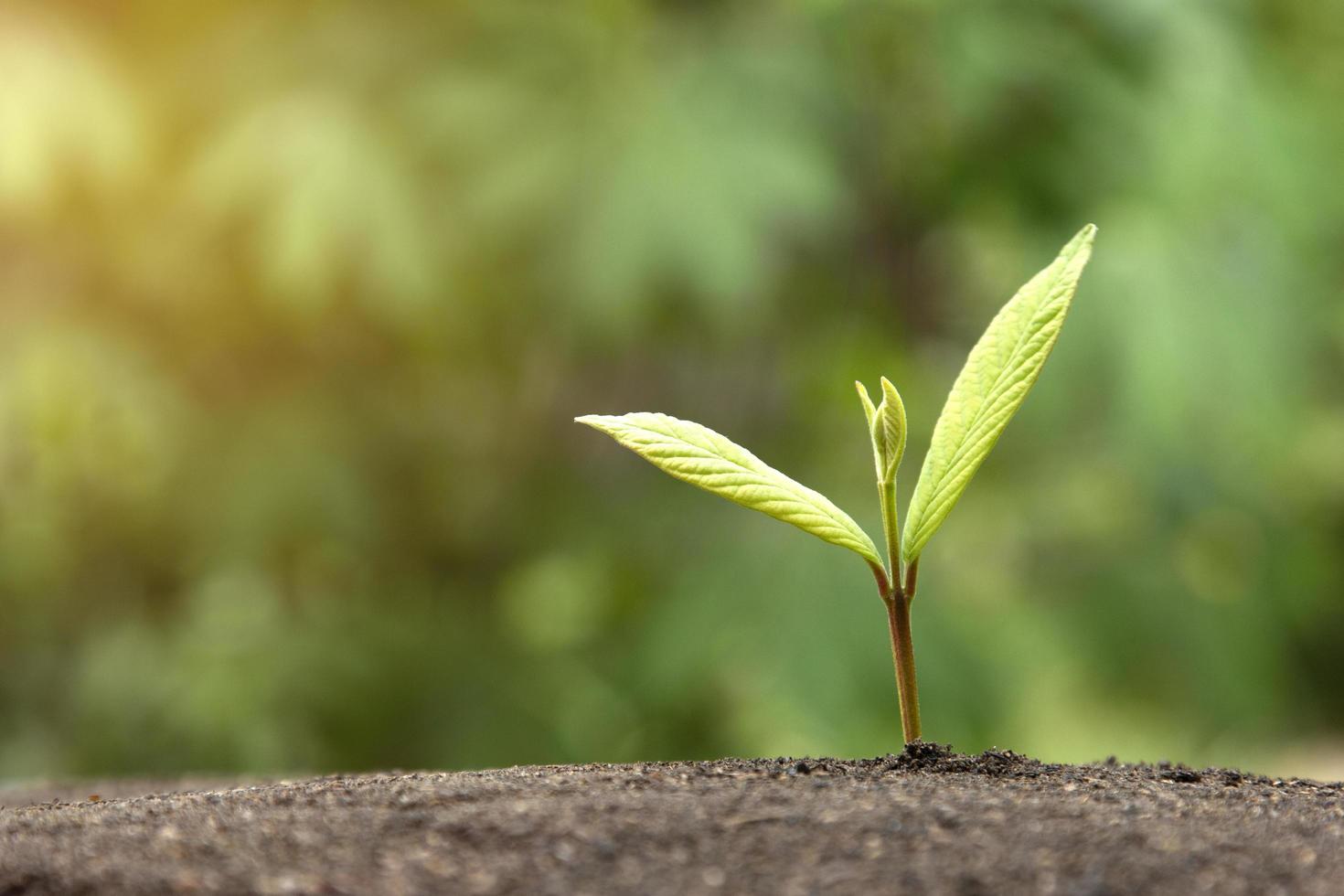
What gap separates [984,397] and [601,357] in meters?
2.01

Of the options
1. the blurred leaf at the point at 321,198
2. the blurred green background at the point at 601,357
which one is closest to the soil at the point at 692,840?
the blurred green background at the point at 601,357

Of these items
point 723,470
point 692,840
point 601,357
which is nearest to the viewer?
point 692,840

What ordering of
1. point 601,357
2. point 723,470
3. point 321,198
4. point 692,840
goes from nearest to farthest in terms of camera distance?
point 692,840 → point 723,470 → point 321,198 → point 601,357

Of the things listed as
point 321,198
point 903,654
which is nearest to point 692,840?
point 903,654

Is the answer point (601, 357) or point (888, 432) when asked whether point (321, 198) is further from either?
point (888, 432)

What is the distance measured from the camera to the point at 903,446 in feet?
2.63

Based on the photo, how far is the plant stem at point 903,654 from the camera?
803 millimetres

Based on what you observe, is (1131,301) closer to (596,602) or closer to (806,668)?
(806,668)

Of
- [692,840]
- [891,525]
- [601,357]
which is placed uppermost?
[601,357]

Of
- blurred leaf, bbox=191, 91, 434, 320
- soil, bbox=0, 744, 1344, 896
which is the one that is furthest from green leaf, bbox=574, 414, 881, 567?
blurred leaf, bbox=191, 91, 434, 320

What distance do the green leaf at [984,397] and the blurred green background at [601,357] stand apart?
127 centimetres

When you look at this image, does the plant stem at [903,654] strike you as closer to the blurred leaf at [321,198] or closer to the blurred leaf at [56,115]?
the blurred leaf at [321,198]

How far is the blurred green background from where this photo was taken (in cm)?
223

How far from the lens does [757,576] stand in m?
2.30
